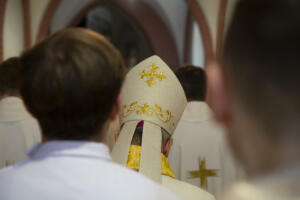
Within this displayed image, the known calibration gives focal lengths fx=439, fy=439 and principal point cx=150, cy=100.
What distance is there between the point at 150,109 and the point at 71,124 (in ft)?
3.31

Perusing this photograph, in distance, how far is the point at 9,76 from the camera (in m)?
3.12

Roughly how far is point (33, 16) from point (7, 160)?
6529 mm

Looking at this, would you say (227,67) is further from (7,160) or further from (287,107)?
(7,160)

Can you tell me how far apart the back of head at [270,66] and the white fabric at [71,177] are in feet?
1.74

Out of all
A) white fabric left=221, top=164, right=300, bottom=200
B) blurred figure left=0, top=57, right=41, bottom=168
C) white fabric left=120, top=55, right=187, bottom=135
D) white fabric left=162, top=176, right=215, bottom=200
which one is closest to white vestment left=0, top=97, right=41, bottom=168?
blurred figure left=0, top=57, right=41, bottom=168

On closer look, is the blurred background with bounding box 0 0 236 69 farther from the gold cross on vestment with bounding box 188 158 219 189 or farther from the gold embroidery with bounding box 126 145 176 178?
the gold embroidery with bounding box 126 145 176 178

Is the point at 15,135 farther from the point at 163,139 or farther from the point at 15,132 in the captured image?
the point at 163,139

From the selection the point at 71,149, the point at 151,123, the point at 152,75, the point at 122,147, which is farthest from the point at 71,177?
the point at 152,75

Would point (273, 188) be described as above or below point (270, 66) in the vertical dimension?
below

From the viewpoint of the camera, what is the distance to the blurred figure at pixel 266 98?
28.0 inches

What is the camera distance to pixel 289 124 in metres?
0.71

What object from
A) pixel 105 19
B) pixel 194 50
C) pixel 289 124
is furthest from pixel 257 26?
pixel 105 19

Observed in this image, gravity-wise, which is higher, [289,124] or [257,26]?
[257,26]

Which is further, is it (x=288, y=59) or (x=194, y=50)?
(x=194, y=50)
